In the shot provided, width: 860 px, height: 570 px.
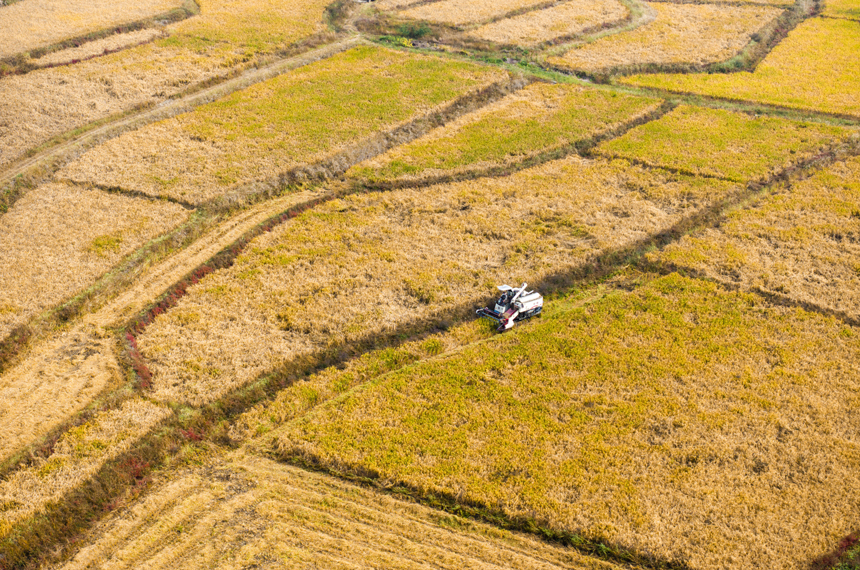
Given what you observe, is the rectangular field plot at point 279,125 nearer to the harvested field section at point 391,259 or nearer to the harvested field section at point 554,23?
the harvested field section at point 391,259

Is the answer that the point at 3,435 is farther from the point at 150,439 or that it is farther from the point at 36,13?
the point at 36,13

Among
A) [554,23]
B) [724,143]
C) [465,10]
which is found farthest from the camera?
[465,10]

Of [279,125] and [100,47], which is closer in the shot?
[279,125]

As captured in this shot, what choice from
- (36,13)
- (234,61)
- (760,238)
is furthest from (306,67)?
(760,238)

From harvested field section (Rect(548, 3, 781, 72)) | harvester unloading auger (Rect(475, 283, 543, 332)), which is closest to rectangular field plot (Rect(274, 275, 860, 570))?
harvester unloading auger (Rect(475, 283, 543, 332))

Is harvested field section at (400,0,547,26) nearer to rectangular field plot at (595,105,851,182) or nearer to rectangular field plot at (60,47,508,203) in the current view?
rectangular field plot at (60,47,508,203)

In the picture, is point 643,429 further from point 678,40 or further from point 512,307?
point 678,40

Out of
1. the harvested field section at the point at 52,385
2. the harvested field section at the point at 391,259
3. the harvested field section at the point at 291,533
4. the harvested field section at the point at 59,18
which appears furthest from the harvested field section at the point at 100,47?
the harvested field section at the point at 291,533

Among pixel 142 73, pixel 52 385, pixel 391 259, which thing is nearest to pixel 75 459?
pixel 52 385
